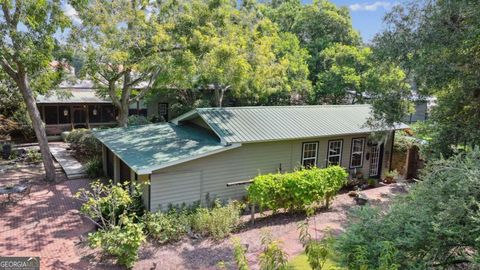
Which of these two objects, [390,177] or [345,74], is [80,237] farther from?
[345,74]

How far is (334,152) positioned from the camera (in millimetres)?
15078

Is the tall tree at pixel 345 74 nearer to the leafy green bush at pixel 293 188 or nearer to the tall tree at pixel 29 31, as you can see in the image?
the leafy green bush at pixel 293 188

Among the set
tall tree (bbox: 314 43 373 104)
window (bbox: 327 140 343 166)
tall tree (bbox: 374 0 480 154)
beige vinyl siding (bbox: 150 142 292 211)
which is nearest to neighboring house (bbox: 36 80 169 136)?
tall tree (bbox: 314 43 373 104)

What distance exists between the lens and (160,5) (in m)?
15.6

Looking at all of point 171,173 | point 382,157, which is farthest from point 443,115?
point 171,173

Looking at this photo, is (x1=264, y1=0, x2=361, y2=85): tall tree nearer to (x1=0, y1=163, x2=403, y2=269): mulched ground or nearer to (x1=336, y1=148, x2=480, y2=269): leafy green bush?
(x1=0, y1=163, x2=403, y2=269): mulched ground

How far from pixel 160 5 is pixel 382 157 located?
12814 mm

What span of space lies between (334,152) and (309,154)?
1.41 meters

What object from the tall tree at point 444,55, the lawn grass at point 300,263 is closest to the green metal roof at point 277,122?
the tall tree at point 444,55

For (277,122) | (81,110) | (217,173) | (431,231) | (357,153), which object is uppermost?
(277,122)

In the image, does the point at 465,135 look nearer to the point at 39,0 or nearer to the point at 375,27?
the point at 375,27

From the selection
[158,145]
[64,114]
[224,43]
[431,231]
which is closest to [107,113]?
[64,114]

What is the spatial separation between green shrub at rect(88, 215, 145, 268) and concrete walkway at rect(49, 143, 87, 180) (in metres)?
8.09

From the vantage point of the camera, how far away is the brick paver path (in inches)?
349
